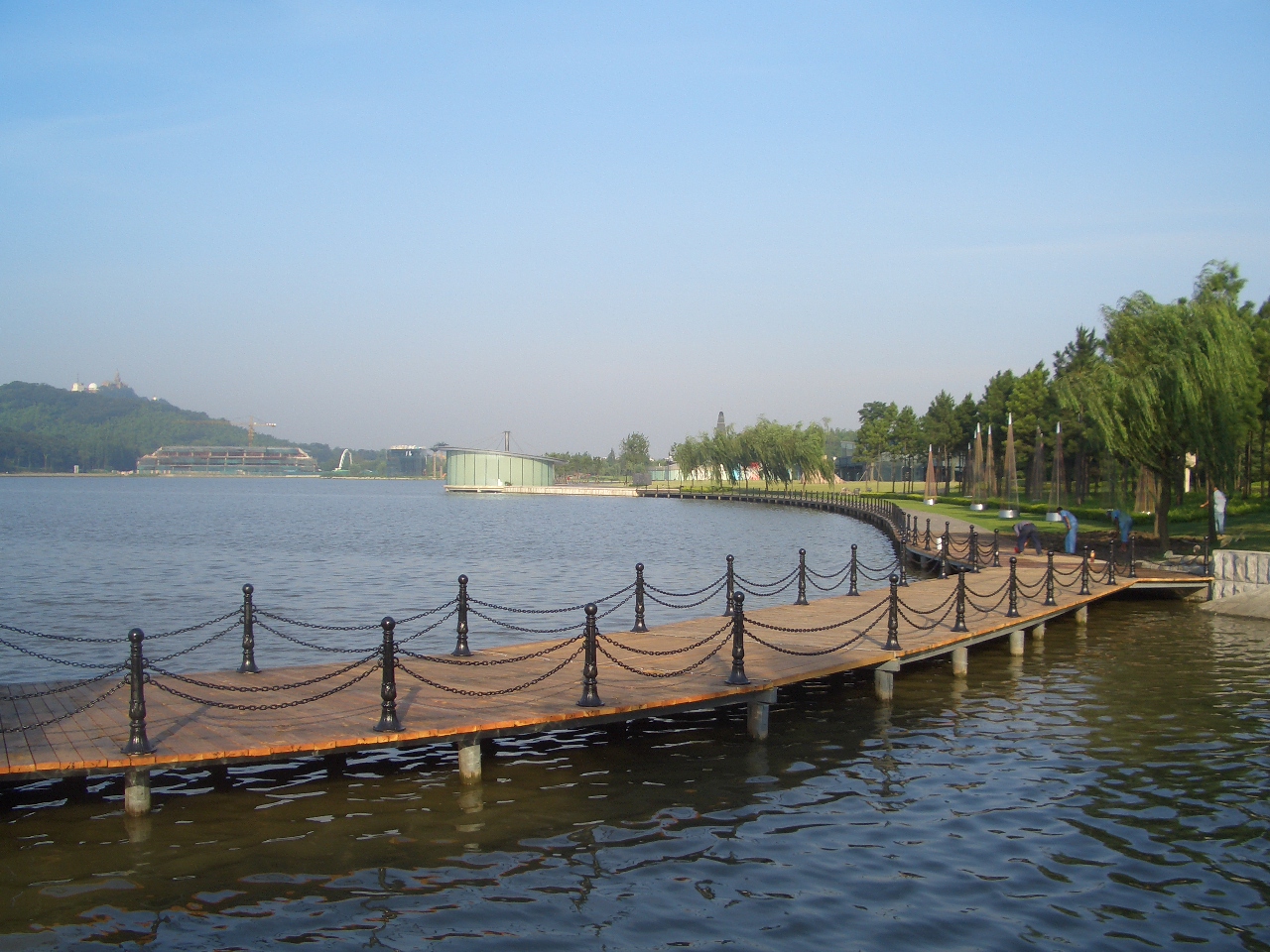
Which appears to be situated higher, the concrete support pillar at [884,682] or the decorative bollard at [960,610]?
the decorative bollard at [960,610]

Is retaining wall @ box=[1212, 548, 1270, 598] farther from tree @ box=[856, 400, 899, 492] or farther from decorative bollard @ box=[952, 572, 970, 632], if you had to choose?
tree @ box=[856, 400, 899, 492]

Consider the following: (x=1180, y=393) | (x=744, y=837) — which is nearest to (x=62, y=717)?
(x=744, y=837)

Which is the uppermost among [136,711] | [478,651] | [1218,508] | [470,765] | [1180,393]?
[1180,393]

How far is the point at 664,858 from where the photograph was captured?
34.2 feet

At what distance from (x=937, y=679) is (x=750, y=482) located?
141042 mm

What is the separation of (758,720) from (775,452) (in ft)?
378

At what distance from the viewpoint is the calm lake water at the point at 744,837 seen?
8906 millimetres

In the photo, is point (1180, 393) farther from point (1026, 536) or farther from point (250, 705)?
point (250, 705)

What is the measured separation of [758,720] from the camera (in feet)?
49.6

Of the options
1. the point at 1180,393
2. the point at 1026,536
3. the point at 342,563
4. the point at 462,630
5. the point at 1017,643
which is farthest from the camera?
the point at 342,563

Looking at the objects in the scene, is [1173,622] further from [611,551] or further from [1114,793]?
[611,551]

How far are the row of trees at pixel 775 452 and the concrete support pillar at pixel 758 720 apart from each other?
111 m

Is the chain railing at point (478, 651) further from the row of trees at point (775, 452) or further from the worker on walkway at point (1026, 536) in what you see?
the row of trees at point (775, 452)

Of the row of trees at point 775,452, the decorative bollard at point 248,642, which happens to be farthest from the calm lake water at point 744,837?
the row of trees at point 775,452
